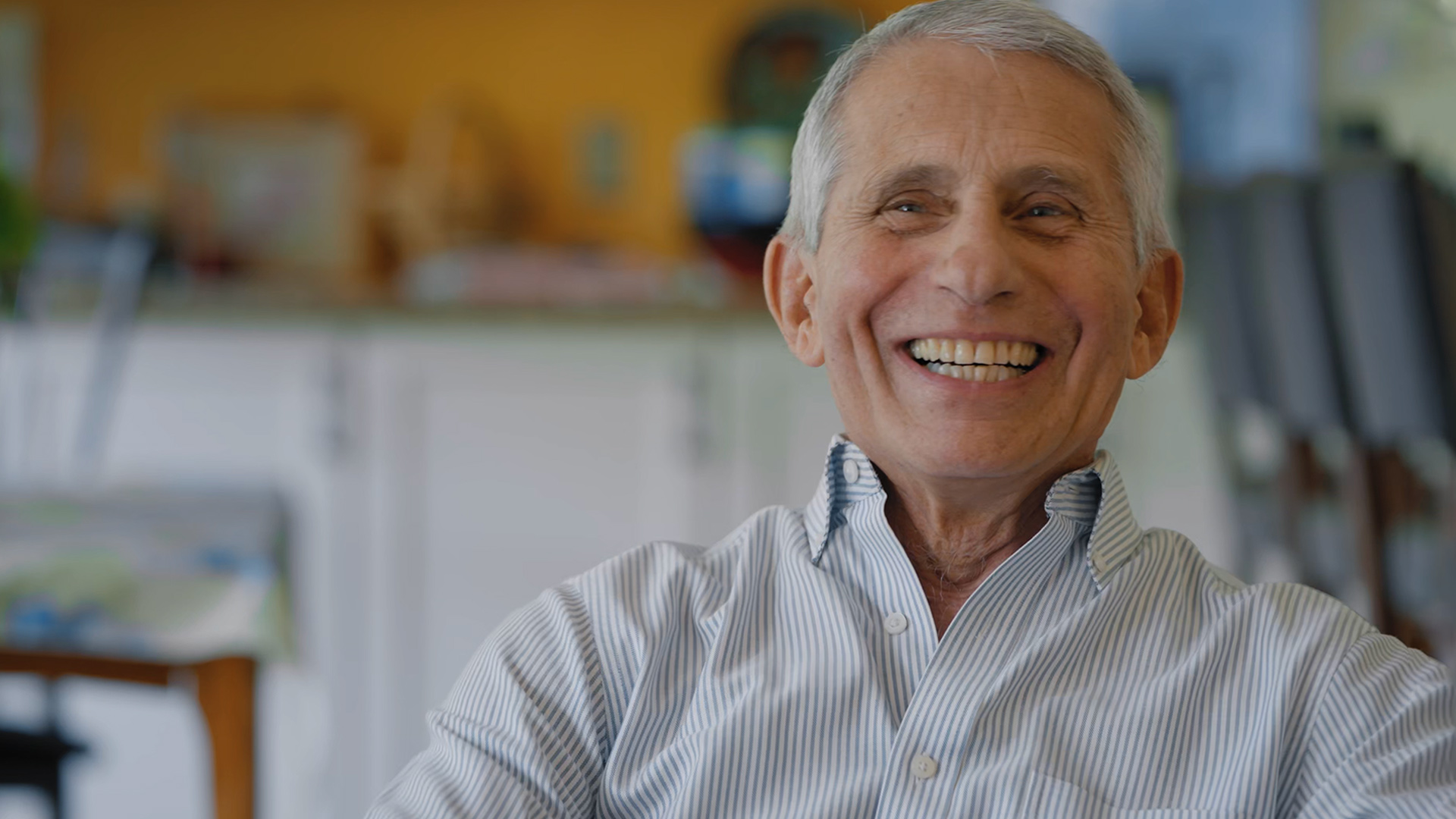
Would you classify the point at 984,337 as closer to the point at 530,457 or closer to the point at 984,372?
the point at 984,372

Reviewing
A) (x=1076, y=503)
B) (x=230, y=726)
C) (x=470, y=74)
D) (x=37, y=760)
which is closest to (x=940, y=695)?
(x=1076, y=503)

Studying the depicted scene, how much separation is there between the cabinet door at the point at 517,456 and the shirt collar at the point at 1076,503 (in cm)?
152

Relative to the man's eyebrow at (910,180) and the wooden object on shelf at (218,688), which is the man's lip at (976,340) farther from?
the wooden object on shelf at (218,688)

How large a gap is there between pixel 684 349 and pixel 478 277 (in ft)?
1.85

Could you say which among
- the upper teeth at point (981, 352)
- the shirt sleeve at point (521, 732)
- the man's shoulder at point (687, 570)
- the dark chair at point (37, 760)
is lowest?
the dark chair at point (37, 760)

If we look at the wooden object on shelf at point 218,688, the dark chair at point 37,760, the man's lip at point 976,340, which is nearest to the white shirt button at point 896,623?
the man's lip at point 976,340

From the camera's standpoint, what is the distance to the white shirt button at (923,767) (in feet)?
2.73

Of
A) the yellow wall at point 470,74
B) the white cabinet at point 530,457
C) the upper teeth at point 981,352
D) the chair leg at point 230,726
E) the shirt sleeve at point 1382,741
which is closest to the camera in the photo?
the shirt sleeve at point 1382,741

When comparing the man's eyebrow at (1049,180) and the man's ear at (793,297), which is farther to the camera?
the man's ear at (793,297)

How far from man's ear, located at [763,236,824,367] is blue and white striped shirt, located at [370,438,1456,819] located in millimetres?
113

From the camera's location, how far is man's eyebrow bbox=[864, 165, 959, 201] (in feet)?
2.88

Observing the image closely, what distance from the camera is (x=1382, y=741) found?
2.60 ft

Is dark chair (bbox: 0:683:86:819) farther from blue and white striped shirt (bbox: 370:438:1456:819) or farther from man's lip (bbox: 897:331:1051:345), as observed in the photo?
man's lip (bbox: 897:331:1051:345)

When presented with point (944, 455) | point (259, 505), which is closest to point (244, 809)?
point (259, 505)
